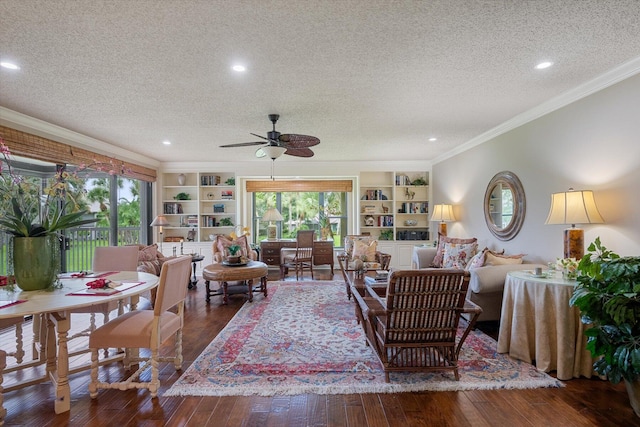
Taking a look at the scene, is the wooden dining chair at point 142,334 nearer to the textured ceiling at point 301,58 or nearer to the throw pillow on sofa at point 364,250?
the textured ceiling at point 301,58

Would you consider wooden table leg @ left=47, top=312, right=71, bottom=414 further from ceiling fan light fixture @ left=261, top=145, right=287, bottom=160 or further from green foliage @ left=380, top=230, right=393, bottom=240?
green foliage @ left=380, top=230, right=393, bottom=240

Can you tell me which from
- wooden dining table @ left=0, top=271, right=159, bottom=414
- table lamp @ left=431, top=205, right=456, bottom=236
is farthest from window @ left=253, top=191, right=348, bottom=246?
wooden dining table @ left=0, top=271, right=159, bottom=414

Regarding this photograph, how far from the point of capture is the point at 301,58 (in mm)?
2350

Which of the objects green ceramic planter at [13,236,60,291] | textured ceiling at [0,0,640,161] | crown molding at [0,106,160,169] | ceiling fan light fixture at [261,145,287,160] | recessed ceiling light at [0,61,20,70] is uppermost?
textured ceiling at [0,0,640,161]

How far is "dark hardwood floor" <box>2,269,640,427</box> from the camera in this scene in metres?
1.91

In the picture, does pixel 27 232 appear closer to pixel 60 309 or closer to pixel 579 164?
pixel 60 309

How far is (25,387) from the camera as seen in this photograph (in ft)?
7.50

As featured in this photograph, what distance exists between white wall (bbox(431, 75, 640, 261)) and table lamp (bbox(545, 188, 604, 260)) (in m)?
0.16

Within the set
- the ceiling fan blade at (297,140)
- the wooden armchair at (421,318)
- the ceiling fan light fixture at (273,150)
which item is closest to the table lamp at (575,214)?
the wooden armchair at (421,318)

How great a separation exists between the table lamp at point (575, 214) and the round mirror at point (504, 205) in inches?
37.8

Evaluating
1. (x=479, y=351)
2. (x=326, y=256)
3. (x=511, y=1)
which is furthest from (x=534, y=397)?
(x=326, y=256)

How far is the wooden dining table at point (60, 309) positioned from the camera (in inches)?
72.1

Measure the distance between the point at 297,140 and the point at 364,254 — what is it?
2.69 metres

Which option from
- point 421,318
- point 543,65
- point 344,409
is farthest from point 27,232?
point 543,65
